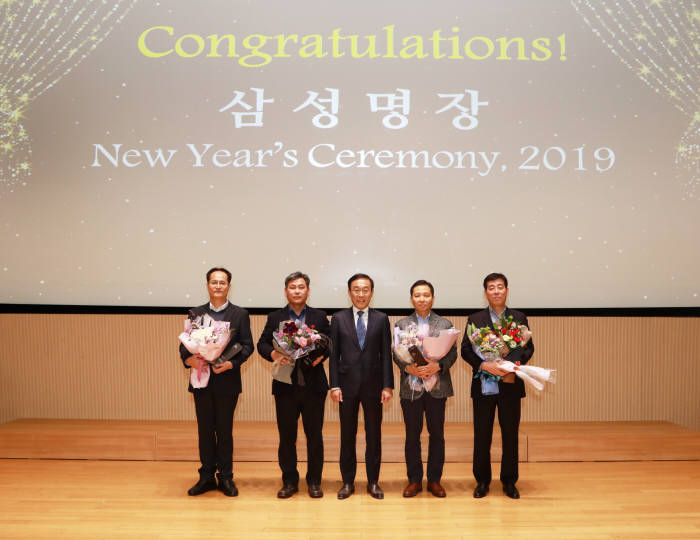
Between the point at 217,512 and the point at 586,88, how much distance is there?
12.5 feet

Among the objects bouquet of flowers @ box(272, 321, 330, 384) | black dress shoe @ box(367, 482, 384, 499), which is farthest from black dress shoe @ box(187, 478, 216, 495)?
black dress shoe @ box(367, 482, 384, 499)

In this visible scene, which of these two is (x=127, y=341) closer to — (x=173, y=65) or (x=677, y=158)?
(x=173, y=65)

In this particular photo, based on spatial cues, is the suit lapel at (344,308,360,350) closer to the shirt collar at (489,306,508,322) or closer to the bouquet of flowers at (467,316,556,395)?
the bouquet of flowers at (467,316,556,395)

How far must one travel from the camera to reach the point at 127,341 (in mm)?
4984

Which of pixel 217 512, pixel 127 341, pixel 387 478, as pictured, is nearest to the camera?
pixel 217 512

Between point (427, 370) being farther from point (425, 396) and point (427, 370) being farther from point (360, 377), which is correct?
point (360, 377)

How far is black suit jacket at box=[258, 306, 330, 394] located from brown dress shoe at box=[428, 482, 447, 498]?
82 centimetres

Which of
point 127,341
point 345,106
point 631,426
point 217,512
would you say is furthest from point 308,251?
point 631,426

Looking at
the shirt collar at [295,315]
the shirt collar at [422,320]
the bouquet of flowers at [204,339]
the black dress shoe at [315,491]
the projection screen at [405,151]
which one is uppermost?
the projection screen at [405,151]

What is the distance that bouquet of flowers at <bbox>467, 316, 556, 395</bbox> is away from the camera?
349cm

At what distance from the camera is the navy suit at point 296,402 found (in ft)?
12.0

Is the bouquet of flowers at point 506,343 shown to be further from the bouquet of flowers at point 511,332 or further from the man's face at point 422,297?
the man's face at point 422,297

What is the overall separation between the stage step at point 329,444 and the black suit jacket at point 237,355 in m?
0.92

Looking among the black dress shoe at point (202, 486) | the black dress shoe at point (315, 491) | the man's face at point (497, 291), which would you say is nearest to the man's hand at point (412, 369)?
the man's face at point (497, 291)
